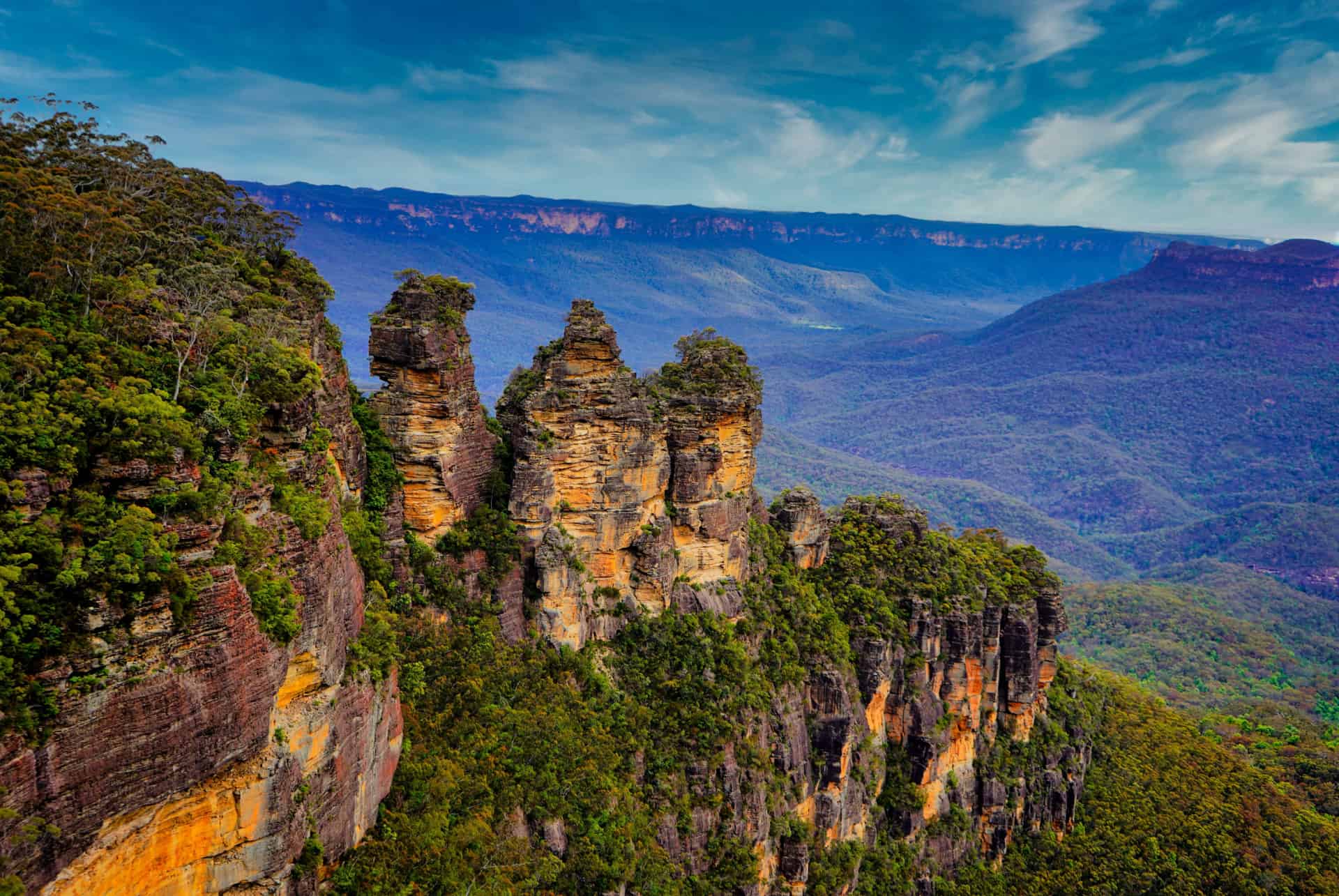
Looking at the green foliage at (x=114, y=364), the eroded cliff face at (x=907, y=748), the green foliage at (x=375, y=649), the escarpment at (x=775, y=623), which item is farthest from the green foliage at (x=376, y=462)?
the eroded cliff face at (x=907, y=748)

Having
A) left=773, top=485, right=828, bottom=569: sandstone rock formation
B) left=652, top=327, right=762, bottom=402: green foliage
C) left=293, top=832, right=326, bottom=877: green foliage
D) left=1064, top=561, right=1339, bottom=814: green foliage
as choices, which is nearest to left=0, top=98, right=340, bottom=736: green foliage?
left=293, top=832, right=326, bottom=877: green foliage

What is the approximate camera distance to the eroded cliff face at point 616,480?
36031 millimetres

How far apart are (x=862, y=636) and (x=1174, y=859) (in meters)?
24.0

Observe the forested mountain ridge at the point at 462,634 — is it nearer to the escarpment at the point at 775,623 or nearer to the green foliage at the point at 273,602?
the green foliage at the point at 273,602

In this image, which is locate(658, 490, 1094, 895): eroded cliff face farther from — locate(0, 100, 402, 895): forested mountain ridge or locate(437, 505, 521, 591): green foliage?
locate(0, 100, 402, 895): forested mountain ridge

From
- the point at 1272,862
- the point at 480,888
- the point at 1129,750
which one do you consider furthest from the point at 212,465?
the point at 1129,750

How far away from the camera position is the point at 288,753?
19.3m

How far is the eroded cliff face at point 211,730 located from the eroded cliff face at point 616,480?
1275cm

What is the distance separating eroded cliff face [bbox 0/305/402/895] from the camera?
Answer: 1471cm

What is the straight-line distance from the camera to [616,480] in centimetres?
3806

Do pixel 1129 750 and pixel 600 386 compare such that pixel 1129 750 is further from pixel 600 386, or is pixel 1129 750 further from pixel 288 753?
pixel 288 753

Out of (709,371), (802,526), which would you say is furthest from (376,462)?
(802,526)

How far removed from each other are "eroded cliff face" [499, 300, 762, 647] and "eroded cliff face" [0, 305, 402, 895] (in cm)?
1275

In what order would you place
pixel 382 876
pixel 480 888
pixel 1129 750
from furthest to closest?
pixel 1129 750 < pixel 480 888 < pixel 382 876
